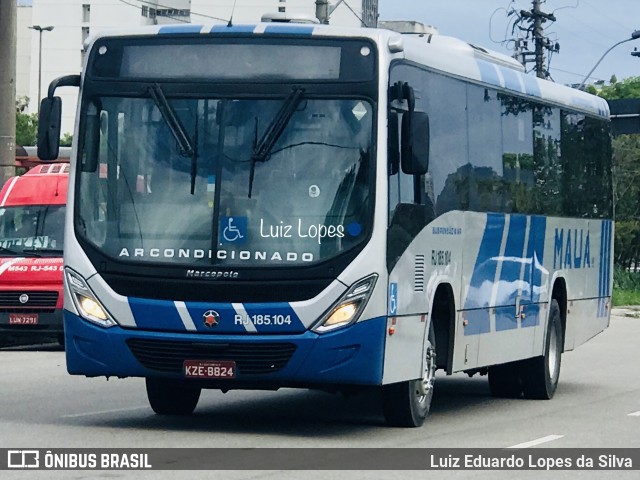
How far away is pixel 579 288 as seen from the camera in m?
20.0

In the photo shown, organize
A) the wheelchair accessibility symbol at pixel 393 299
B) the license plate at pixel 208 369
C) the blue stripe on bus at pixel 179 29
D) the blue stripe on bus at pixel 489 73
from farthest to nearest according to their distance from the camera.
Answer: the blue stripe on bus at pixel 489 73, the blue stripe on bus at pixel 179 29, the wheelchair accessibility symbol at pixel 393 299, the license plate at pixel 208 369

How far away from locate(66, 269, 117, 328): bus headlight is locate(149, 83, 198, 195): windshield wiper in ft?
3.71

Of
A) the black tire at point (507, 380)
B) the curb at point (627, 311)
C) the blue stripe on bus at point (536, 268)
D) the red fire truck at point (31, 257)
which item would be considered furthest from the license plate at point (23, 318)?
the curb at point (627, 311)

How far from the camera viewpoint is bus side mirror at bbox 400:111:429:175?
13297 millimetres

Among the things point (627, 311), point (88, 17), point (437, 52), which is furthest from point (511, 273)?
point (88, 17)

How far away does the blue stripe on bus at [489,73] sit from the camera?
16.4 metres

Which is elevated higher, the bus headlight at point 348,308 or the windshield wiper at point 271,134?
the windshield wiper at point 271,134

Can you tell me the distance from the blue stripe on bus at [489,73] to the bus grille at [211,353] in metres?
4.44

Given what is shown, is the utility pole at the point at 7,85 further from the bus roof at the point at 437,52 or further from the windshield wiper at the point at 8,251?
the bus roof at the point at 437,52

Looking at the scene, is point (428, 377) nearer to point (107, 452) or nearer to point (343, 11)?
point (107, 452)

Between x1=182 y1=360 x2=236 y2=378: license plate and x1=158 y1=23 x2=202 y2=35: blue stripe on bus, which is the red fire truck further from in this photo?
x1=182 y1=360 x2=236 y2=378: license plate

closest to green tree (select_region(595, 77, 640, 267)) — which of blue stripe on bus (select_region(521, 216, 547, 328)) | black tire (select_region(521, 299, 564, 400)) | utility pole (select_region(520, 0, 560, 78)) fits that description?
utility pole (select_region(520, 0, 560, 78))

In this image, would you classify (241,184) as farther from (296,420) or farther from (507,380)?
(507,380)

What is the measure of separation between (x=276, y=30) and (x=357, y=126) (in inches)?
40.2
